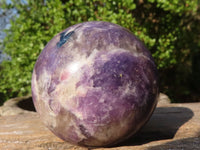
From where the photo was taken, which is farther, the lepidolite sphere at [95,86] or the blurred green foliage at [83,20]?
the blurred green foliage at [83,20]

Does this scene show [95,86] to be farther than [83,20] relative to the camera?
No

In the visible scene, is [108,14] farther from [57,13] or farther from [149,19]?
[149,19]

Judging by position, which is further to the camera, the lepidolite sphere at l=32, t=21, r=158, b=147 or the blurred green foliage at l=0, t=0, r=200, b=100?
the blurred green foliage at l=0, t=0, r=200, b=100

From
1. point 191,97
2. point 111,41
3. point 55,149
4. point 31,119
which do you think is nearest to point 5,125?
point 31,119
